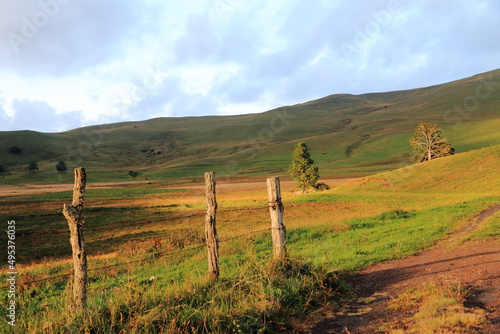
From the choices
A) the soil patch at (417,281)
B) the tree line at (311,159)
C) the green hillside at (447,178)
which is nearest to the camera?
the soil patch at (417,281)

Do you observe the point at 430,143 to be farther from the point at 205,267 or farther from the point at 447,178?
the point at 205,267

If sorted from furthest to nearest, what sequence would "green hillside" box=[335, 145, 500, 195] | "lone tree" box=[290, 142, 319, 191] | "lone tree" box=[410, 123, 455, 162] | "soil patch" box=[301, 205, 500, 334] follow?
1. "lone tree" box=[410, 123, 455, 162]
2. "lone tree" box=[290, 142, 319, 191]
3. "green hillside" box=[335, 145, 500, 195]
4. "soil patch" box=[301, 205, 500, 334]

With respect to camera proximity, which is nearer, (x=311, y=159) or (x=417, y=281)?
(x=417, y=281)

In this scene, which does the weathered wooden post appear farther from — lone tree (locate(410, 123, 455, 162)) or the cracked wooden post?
lone tree (locate(410, 123, 455, 162))

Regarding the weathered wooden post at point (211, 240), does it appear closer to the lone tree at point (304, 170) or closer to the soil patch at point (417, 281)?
the soil patch at point (417, 281)

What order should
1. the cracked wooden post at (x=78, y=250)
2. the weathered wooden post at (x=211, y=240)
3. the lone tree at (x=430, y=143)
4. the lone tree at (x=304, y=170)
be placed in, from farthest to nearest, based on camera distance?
the lone tree at (x=430, y=143) < the lone tree at (x=304, y=170) < the weathered wooden post at (x=211, y=240) < the cracked wooden post at (x=78, y=250)

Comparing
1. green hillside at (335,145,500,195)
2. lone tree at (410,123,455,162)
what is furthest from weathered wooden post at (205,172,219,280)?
lone tree at (410,123,455,162)

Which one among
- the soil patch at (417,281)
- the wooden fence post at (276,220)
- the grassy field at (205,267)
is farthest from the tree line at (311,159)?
the wooden fence post at (276,220)

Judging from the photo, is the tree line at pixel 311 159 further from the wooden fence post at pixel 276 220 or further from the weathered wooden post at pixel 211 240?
the weathered wooden post at pixel 211 240

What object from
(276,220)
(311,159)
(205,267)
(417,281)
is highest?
(311,159)

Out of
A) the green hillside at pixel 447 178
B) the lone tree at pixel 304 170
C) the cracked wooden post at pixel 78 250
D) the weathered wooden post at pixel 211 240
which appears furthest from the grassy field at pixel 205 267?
the lone tree at pixel 304 170

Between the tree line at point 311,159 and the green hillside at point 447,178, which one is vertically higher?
the tree line at point 311,159

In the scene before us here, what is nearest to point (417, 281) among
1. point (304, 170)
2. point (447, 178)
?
point (447, 178)

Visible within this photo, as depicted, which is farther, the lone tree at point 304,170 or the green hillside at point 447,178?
the lone tree at point 304,170
